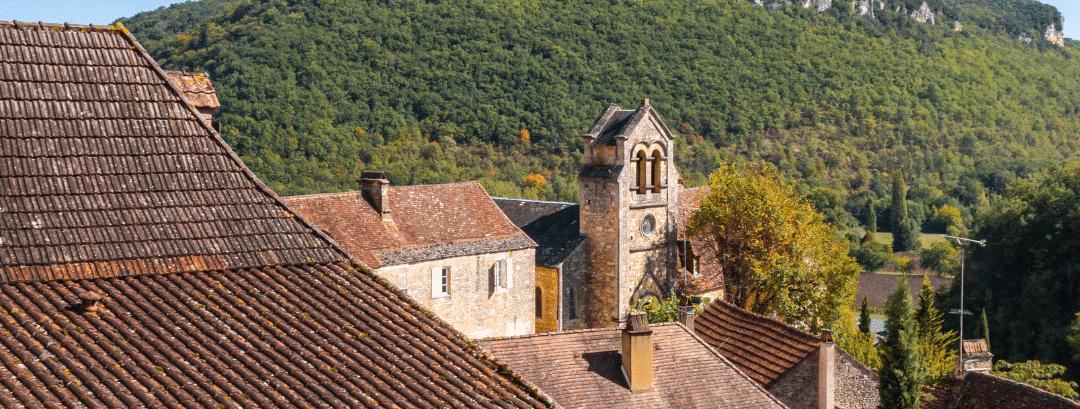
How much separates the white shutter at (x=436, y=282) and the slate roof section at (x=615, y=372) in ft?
55.5

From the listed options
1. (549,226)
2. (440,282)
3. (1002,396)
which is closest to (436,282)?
(440,282)

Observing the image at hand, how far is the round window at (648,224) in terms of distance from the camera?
4316 cm

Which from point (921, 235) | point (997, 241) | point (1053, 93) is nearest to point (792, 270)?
point (997, 241)

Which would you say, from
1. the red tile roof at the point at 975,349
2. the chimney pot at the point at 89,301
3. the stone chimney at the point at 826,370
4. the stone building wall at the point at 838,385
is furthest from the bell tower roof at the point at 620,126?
the chimney pot at the point at 89,301

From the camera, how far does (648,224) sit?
43.3 metres

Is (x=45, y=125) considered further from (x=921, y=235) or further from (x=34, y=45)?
(x=921, y=235)

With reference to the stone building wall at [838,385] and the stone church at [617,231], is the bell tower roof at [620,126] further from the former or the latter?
the stone building wall at [838,385]

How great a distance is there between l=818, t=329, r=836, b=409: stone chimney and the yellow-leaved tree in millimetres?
21139

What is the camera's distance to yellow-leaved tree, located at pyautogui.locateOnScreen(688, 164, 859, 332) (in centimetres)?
4300

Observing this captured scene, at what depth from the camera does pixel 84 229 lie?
28.2ft

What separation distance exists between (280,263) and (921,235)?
108687 mm

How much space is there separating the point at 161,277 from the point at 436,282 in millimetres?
28555

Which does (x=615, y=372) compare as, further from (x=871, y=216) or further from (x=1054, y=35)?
(x=1054, y=35)

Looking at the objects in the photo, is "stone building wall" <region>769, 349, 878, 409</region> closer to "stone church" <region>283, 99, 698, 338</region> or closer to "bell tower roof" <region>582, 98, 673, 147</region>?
"stone church" <region>283, 99, 698, 338</region>
